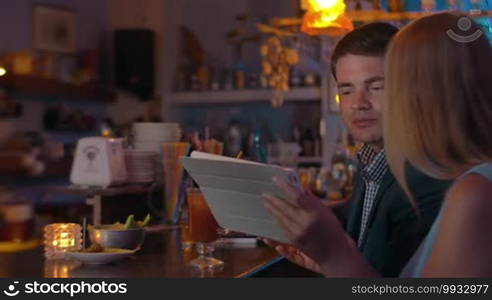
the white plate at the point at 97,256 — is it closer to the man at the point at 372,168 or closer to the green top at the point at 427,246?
the man at the point at 372,168

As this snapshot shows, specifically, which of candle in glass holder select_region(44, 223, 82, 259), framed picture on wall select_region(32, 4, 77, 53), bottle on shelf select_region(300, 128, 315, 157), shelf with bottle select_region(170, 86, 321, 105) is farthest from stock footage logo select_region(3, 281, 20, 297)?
framed picture on wall select_region(32, 4, 77, 53)

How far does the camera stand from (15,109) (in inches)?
217

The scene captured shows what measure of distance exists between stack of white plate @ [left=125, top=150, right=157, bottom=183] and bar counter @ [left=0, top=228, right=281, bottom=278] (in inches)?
30.5

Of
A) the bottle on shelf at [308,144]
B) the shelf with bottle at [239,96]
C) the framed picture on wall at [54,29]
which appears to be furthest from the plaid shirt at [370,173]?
the framed picture on wall at [54,29]

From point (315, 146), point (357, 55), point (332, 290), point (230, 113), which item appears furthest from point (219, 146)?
point (230, 113)

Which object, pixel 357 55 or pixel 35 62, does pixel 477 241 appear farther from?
pixel 35 62

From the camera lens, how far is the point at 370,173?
173cm

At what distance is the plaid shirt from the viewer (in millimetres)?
1693

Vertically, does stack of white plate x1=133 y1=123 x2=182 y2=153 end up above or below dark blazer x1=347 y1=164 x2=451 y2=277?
above

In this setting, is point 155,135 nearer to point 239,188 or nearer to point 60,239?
point 60,239

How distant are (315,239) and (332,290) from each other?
5.7 inches

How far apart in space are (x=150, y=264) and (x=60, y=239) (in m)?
0.28

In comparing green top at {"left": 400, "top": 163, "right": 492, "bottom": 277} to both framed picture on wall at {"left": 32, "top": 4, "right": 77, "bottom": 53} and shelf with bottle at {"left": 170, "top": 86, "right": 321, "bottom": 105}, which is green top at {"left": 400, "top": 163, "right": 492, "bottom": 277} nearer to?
shelf with bottle at {"left": 170, "top": 86, "right": 321, "bottom": 105}

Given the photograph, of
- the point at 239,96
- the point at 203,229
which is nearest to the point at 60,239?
the point at 203,229
